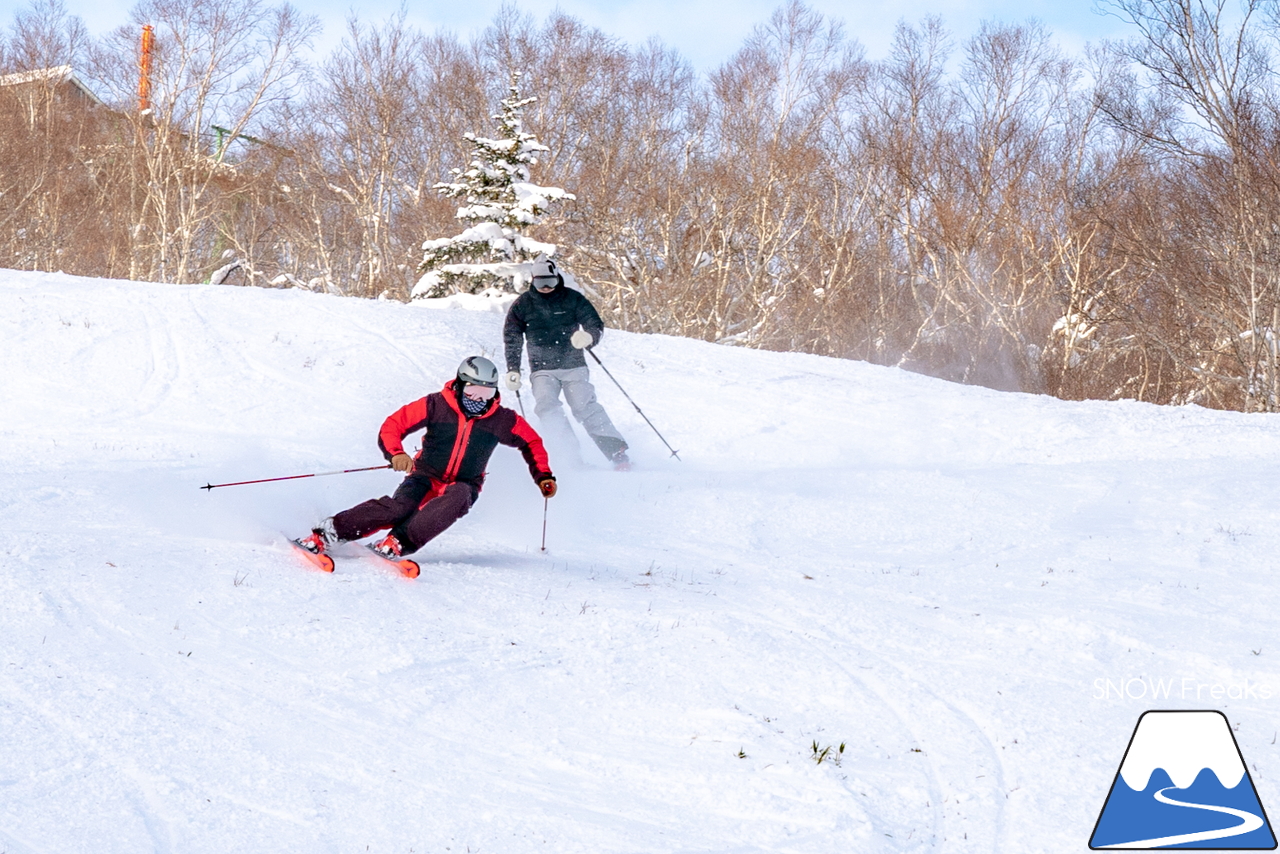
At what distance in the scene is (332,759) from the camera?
365 cm

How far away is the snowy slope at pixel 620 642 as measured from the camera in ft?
11.4

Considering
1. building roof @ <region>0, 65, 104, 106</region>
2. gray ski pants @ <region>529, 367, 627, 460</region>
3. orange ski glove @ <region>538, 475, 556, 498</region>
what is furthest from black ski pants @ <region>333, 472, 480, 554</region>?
building roof @ <region>0, 65, 104, 106</region>

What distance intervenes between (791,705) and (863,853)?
3.83 feet

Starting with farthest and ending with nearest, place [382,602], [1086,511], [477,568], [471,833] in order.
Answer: [1086,511] < [477,568] < [382,602] < [471,833]

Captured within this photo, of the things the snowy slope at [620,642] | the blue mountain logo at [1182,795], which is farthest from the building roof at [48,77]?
the blue mountain logo at [1182,795]

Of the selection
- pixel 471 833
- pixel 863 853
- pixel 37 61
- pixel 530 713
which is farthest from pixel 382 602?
pixel 37 61

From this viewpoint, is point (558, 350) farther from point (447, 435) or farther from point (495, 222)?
point (495, 222)

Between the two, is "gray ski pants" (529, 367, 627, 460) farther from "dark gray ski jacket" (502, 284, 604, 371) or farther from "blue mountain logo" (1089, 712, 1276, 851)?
"blue mountain logo" (1089, 712, 1276, 851)

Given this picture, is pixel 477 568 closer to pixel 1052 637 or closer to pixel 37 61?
pixel 1052 637

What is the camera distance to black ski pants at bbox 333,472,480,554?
6.36m

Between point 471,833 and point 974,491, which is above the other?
point 974,491

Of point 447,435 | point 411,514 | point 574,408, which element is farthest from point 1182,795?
point 574,408

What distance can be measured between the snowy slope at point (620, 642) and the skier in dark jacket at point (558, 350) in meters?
0.46

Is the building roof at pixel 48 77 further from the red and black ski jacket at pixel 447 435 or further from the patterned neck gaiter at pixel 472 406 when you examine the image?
the patterned neck gaiter at pixel 472 406
